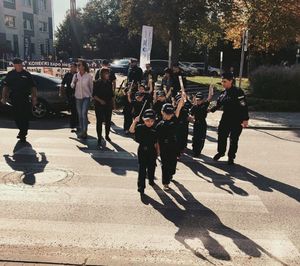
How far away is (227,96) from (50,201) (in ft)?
13.3

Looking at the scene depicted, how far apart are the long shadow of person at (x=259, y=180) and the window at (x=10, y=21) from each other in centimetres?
5292

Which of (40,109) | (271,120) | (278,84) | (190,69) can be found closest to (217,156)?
(271,120)

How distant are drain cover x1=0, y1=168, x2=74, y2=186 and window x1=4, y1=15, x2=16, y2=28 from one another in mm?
52463

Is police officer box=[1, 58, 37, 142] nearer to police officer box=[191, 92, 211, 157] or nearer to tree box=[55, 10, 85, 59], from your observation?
police officer box=[191, 92, 211, 157]

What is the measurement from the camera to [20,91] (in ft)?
32.6

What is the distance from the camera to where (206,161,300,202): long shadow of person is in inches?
273

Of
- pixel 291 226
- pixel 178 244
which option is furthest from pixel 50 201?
pixel 291 226

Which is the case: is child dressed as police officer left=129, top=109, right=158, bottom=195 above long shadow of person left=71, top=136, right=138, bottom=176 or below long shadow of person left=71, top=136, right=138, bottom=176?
above

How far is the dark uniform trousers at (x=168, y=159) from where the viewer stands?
6710 mm

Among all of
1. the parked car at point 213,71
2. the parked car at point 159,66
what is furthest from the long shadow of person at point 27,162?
the parked car at point 213,71

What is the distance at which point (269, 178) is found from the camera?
25.1 feet

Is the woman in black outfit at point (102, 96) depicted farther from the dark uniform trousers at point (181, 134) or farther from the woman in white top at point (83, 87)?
the dark uniform trousers at point (181, 134)

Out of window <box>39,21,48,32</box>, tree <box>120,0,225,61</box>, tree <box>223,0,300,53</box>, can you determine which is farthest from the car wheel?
window <box>39,21,48,32</box>

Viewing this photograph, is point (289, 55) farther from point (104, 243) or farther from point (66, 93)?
point (104, 243)
